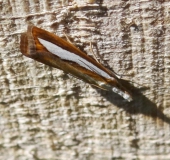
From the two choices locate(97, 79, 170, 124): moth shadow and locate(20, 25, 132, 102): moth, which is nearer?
locate(20, 25, 132, 102): moth

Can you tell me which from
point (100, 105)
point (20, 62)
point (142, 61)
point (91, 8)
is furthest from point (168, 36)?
point (20, 62)

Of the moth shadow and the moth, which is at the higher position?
the moth

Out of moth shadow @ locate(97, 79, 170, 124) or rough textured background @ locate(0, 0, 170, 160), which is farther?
moth shadow @ locate(97, 79, 170, 124)

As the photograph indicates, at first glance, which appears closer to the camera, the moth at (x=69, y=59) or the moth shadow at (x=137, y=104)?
the moth at (x=69, y=59)

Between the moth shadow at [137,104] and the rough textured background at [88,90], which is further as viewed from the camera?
the moth shadow at [137,104]

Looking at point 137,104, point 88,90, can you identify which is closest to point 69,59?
point 88,90

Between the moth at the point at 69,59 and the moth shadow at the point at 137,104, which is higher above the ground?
the moth at the point at 69,59

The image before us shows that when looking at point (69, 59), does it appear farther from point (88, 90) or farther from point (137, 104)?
point (137, 104)
